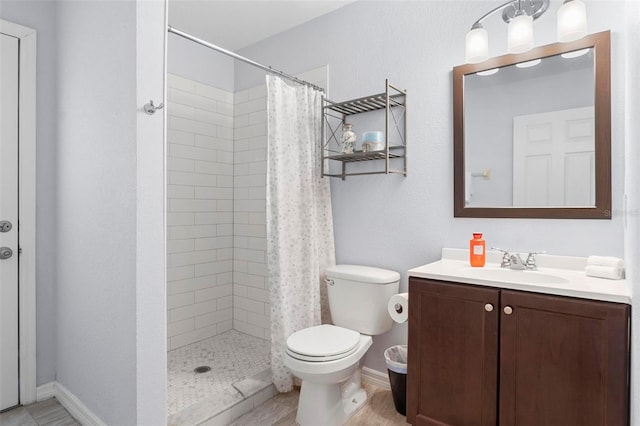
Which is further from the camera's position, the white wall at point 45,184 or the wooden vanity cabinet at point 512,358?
the white wall at point 45,184

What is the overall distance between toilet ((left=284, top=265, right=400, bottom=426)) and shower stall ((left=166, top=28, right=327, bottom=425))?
0.72m

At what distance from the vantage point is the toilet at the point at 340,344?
1.77m

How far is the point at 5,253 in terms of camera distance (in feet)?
6.48

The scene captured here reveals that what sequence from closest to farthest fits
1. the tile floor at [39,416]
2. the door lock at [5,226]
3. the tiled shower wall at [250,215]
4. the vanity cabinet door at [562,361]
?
the vanity cabinet door at [562,361]
the tile floor at [39,416]
the door lock at [5,226]
the tiled shower wall at [250,215]

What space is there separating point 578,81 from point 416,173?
0.89 metres

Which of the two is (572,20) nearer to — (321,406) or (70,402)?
(321,406)

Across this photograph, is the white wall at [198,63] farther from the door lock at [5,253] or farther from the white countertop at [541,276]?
the white countertop at [541,276]

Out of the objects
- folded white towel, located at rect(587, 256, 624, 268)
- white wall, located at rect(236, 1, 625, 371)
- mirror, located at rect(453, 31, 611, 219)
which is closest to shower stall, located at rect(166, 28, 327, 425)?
white wall, located at rect(236, 1, 625, 371)

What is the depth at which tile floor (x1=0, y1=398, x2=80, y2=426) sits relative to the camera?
6.12 ft

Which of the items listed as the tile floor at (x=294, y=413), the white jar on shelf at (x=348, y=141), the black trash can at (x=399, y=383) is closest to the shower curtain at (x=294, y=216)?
the tile floor at (x=294, y=413)

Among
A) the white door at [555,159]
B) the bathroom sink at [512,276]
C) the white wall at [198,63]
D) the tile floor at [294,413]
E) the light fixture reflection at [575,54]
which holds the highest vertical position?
the white wall at [198,63]

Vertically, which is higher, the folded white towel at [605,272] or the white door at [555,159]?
the white door at [555,159]

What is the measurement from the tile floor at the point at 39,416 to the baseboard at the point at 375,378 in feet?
5.44

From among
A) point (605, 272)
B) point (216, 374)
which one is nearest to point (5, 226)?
point (216, 374)
